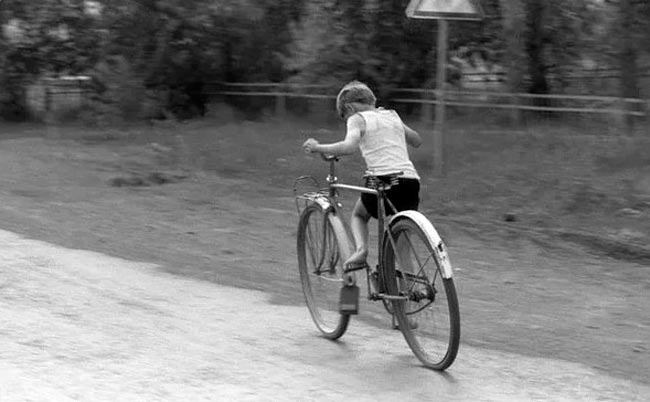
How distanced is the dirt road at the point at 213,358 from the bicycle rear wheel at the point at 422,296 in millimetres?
151

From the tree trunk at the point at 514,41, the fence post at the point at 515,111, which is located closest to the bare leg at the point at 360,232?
the fence post at the point at 515,111

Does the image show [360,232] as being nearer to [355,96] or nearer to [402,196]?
[402,196]

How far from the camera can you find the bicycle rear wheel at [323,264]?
26.9ft

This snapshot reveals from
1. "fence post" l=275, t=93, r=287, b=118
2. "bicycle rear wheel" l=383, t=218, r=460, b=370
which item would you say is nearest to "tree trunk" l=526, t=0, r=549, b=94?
"fence post" l=275, t=93, r=287, b=118

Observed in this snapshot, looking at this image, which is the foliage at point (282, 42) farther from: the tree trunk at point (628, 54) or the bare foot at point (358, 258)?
the bare foot at point (358, 258)

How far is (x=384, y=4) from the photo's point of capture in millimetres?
23562

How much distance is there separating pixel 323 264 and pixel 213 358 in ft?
4.34

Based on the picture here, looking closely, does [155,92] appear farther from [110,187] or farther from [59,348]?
[59,348]

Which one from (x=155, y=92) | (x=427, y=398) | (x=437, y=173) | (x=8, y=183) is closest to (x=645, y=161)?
(x=437, y=173)

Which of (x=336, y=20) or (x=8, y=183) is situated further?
(x=336, y=20)

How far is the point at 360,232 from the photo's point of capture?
8031 mm

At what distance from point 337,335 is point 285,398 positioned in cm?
170

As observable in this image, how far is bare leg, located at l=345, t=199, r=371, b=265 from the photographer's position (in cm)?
795

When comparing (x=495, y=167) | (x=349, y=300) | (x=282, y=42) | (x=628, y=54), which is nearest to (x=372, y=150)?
(x=349, y=300)
